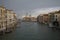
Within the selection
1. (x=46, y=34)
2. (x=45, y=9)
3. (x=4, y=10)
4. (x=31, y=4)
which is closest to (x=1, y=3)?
(x=4, y=10)

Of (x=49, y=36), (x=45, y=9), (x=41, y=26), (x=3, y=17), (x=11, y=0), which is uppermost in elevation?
(x=11, y=0)

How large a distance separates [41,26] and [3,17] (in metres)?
0.75

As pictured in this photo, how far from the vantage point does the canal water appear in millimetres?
2244

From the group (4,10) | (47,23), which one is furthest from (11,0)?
(47,23)

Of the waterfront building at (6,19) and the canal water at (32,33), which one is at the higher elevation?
the waterfront building at (6,19)

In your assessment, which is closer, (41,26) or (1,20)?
(1,20)

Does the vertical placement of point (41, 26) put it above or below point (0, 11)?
below

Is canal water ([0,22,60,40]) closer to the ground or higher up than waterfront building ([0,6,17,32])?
closer to the ground

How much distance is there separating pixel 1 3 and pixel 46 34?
1080mm

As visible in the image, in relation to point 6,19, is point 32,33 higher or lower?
lower

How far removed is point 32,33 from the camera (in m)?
2.32

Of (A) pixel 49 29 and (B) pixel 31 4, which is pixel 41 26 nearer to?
(A) pixel 49 29

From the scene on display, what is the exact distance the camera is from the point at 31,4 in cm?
246

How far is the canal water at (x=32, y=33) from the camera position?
7.36 ft
